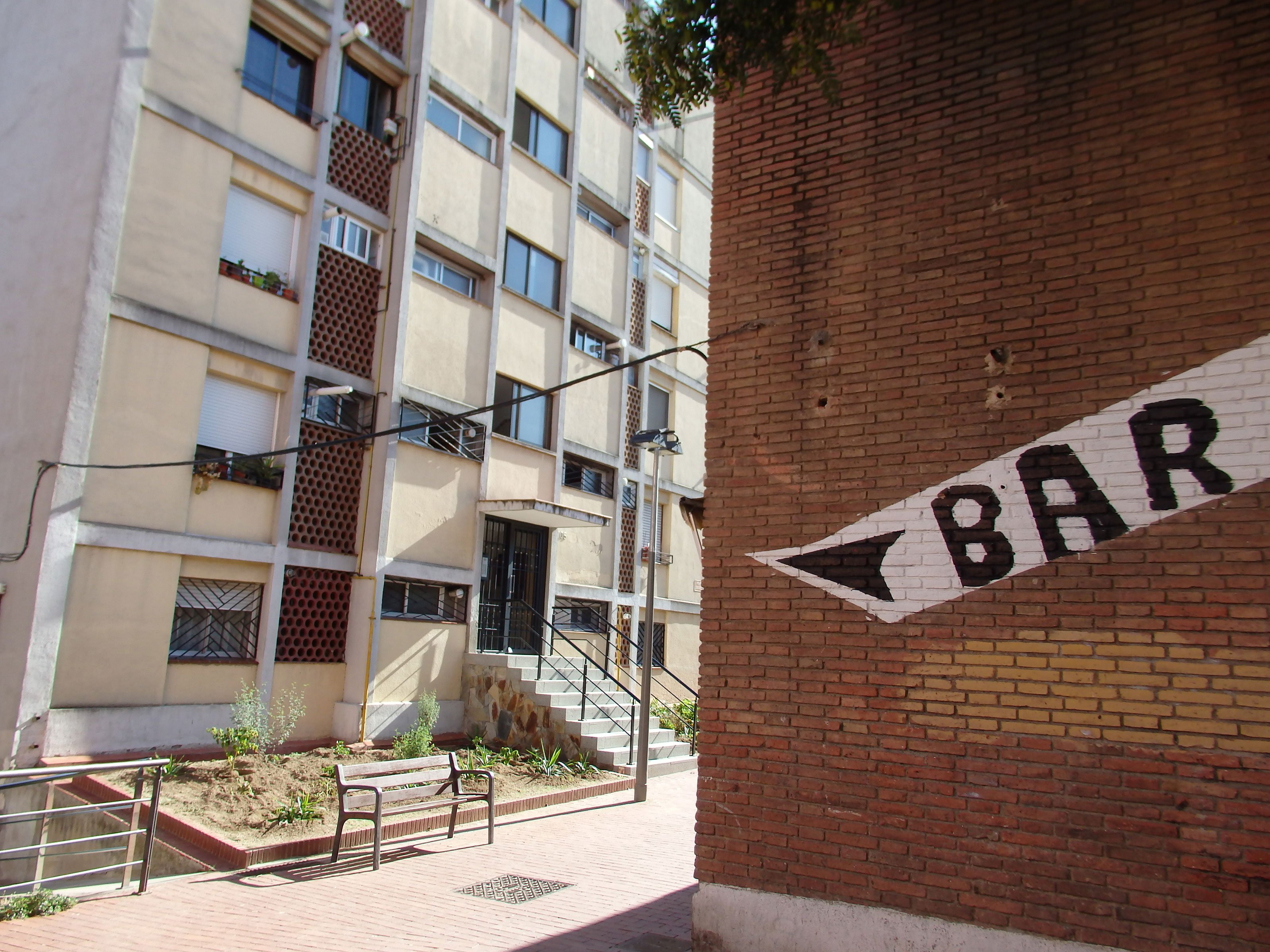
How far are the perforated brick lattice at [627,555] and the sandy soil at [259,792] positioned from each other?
8.21m

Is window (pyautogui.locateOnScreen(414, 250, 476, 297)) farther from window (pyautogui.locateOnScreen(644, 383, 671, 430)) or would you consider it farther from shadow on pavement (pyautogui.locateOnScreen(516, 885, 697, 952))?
shadow on pavement (pyautogui.locateOnScreen(516, 885, 697, 952))

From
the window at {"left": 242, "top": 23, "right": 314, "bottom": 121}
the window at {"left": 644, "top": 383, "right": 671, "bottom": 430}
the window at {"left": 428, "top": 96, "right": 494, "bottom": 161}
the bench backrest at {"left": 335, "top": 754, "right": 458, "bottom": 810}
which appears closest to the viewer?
the bench backrest at {"left": 335, "top": 754, "right": 458, "bottom": 810}

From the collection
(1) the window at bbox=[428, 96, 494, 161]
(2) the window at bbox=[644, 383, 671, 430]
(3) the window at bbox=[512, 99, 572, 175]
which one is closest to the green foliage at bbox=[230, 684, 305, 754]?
(1) the window at bbox=[428, 96, 494, 161]

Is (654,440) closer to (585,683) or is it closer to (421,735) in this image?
(585,683)

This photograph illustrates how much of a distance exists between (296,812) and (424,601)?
19.4ft

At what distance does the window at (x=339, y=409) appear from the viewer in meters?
13.9

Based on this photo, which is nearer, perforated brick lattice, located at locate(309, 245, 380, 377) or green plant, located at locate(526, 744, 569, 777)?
green plant, located at locate(526, 744, 569, 777)

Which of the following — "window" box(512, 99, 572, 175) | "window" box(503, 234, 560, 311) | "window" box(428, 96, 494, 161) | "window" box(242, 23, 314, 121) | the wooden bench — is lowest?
the wooden bench

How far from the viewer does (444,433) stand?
1581 cm

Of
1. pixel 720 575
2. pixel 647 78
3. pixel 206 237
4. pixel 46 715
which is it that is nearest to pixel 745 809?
pixel 720 575

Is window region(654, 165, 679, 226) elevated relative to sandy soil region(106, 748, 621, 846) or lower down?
elevated

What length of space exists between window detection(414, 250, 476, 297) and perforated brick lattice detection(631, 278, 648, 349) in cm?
544

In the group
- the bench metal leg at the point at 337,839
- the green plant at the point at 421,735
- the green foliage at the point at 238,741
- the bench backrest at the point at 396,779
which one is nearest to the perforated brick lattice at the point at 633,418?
the green plant at the point at 421,735

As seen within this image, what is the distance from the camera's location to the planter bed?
8758 mm
